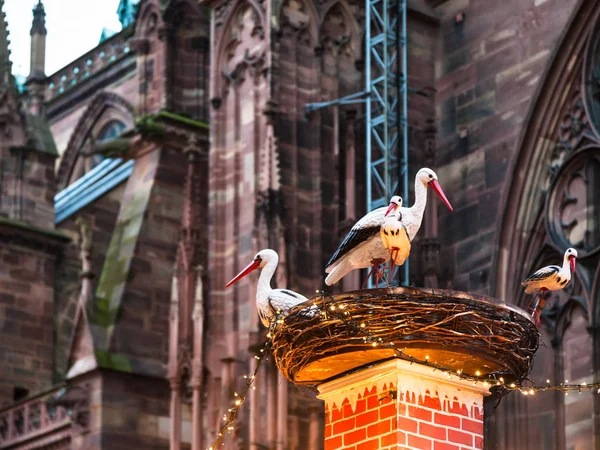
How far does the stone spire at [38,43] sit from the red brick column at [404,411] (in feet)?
86.5

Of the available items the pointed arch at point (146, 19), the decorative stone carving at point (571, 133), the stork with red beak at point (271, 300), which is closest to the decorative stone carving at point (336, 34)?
the decorative stone carving at point (571, 133)

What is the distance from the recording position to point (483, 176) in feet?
70.5

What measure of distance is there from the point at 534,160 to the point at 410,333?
31.0 ft

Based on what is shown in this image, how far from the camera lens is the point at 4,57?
101ft

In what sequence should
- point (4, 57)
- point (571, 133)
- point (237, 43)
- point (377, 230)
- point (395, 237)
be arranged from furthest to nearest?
point (4, 57), point (237, 43), point (571, 133), point (377, 230), point (395, 237)

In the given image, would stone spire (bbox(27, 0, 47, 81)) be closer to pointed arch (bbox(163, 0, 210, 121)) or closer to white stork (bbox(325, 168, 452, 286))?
pointed arch (bbox(163, 0, 210, 121))

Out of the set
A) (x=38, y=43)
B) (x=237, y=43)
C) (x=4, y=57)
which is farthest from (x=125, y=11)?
(x=237, y=43)

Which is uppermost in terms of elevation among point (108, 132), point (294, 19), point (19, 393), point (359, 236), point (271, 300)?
point (108, 132)

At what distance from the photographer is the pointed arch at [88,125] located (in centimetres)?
3706

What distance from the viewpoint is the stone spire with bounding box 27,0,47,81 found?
37406 mm

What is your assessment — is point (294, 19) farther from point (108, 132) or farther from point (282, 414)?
point (108, 132)

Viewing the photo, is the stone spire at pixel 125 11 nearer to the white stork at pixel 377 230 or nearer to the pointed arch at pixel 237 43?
the pointed arch at pixel 237 43

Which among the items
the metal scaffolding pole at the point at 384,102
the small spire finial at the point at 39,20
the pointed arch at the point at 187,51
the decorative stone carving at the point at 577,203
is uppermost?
the small spire finial at the point at 39,20

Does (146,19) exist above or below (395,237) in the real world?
above
